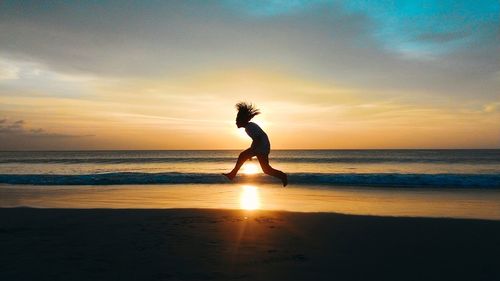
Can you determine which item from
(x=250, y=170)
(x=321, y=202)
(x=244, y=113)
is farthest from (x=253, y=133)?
(x=250, y=170)

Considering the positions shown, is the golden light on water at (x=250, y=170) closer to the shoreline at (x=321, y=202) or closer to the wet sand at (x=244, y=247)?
the shoreline at (x=321, y=202)

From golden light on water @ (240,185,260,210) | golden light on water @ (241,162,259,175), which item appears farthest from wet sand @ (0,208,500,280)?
golden light on water @ (241,162,259,175)

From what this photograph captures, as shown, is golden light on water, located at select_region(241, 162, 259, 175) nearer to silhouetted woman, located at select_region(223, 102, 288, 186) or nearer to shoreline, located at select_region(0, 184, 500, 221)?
shoreline, located at select_region(0, 184, 500, 221)

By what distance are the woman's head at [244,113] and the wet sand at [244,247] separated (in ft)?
7.43

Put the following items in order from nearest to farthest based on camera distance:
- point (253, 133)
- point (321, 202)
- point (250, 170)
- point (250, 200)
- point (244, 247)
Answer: point (244, 247) → point (253, 133) → point (321, 202) → point (250, 200) → point (250, 170)

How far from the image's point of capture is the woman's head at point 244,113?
323 inches

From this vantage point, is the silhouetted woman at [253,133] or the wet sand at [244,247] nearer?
the wet sand at [244,247]

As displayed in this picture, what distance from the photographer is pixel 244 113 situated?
8211 millimetres

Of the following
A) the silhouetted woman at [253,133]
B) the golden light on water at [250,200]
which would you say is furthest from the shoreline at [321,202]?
the silhouetted woman at [253,133]

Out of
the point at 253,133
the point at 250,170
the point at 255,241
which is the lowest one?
the point at 250,170

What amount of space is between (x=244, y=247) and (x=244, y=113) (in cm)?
245

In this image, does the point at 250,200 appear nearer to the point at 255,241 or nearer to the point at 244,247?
the point at 255,241

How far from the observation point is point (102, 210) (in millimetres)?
12953

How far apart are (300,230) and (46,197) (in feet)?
40.9
